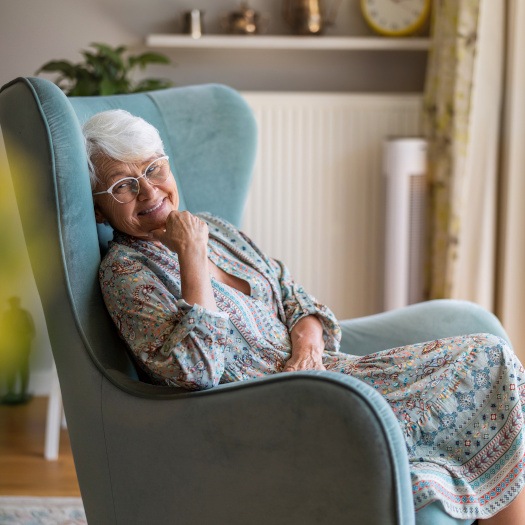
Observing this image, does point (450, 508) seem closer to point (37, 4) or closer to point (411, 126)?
point (411, 126)

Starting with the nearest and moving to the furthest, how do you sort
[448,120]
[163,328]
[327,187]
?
1. [163,328]
2. [448,120]
3. [327,187]

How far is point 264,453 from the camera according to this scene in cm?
133

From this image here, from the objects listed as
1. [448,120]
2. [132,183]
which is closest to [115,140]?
[132,183]

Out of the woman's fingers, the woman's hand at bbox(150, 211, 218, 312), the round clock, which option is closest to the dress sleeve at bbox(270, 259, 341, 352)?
the woman's fingers

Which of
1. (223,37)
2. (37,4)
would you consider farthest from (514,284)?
(37,4)

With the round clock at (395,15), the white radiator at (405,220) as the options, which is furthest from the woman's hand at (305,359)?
the round clock at (395,15)

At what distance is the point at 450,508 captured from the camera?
1.39m

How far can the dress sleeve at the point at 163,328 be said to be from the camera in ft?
4.63

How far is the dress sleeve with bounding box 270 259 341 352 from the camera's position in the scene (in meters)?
1.83

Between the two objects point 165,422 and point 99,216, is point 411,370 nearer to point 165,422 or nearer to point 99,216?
point 165,422

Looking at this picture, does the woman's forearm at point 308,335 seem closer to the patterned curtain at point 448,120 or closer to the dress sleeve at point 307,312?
the dress sleeve at point 307,312

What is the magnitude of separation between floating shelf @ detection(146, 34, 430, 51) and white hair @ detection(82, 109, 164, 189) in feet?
4.93

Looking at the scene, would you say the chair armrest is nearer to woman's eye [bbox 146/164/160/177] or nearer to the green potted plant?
woman's eye [bbox 146/164/160/177]

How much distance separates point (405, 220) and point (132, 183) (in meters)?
1.61
